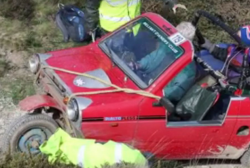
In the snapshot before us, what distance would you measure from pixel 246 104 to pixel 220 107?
31 centimetres

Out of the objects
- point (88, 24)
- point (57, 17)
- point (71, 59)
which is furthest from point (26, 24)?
point (71, 59)

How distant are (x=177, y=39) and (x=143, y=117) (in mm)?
1030

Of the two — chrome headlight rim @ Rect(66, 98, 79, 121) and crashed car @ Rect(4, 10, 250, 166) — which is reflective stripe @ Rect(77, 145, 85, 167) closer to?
crashed car @ Rect(4, 10, 250, 166)

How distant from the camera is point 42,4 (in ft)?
37.0

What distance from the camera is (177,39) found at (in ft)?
22.0

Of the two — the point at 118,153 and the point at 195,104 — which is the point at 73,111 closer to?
the point at 118,153

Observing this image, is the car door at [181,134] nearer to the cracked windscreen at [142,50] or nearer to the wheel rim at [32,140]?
the cracked windscreen at [142,50]

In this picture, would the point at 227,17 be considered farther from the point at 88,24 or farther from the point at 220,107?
the point at 220,107

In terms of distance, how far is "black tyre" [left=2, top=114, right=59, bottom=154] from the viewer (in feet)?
21.5

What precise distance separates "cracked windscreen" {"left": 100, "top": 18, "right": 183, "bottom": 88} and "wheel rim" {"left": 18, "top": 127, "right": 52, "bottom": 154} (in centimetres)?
120

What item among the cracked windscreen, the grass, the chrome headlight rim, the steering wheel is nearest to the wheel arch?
the chrome headlight rim

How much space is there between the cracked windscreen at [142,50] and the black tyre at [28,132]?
3.57 feet

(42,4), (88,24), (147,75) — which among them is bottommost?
(42,4)

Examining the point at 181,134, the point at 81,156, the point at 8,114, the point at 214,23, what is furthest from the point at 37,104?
the point at 214,23
